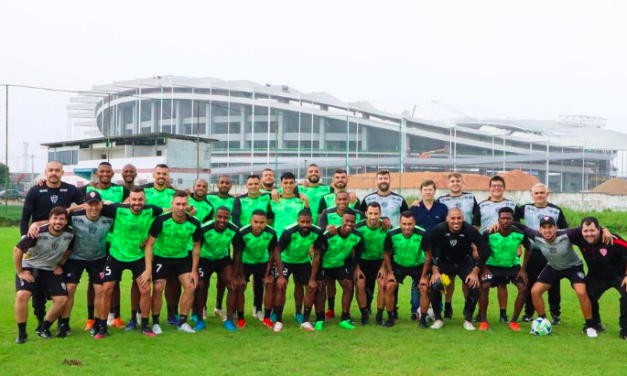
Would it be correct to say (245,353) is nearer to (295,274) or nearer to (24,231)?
(295,274)

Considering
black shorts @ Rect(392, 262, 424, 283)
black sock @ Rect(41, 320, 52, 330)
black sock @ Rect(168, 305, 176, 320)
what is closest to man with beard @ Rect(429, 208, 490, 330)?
black shorts @ Rect(392, 262, 424, 283)

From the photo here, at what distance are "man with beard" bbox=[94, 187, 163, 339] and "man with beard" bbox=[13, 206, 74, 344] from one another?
1.66 ft

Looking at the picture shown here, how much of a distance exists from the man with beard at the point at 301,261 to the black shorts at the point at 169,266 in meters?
1.14

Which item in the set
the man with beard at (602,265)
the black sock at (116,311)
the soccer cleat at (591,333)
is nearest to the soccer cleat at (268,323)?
the black sock at (116,311)

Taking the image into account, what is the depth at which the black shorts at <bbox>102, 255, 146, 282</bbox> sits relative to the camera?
24.8 feet

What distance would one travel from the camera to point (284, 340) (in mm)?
7324

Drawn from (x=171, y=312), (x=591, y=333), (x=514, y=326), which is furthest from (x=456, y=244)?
(x=171, y=312)

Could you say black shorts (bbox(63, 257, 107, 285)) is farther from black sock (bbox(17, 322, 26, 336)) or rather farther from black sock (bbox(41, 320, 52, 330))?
black sock (bbox(17, 322, 26, 336))

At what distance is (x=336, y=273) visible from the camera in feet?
27.6

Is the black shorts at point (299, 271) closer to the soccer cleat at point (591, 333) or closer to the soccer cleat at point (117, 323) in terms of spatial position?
the soccer cleat at point (117, 323)

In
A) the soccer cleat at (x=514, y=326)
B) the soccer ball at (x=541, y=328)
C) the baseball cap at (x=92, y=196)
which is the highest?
the baseball cap at (x=92, y=196)

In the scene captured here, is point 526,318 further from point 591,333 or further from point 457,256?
point 457,256

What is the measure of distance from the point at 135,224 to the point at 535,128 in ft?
305

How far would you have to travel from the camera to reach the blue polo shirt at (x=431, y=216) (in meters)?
8.72
